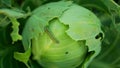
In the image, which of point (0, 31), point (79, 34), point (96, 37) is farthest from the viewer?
point (0, 31)

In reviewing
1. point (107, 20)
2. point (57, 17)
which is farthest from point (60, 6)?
point (107, 20)

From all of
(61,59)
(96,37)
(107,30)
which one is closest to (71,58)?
(61,59)

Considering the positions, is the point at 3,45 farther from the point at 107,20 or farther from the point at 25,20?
the point at 107,20

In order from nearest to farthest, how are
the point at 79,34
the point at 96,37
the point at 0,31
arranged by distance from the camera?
the point at 79,34, the point at 96,37, the point at 0,31

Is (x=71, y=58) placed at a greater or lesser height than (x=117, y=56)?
greater

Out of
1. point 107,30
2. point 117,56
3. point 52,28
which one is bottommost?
point 117,56

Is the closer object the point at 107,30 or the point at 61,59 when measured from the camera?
the point at 61,59
